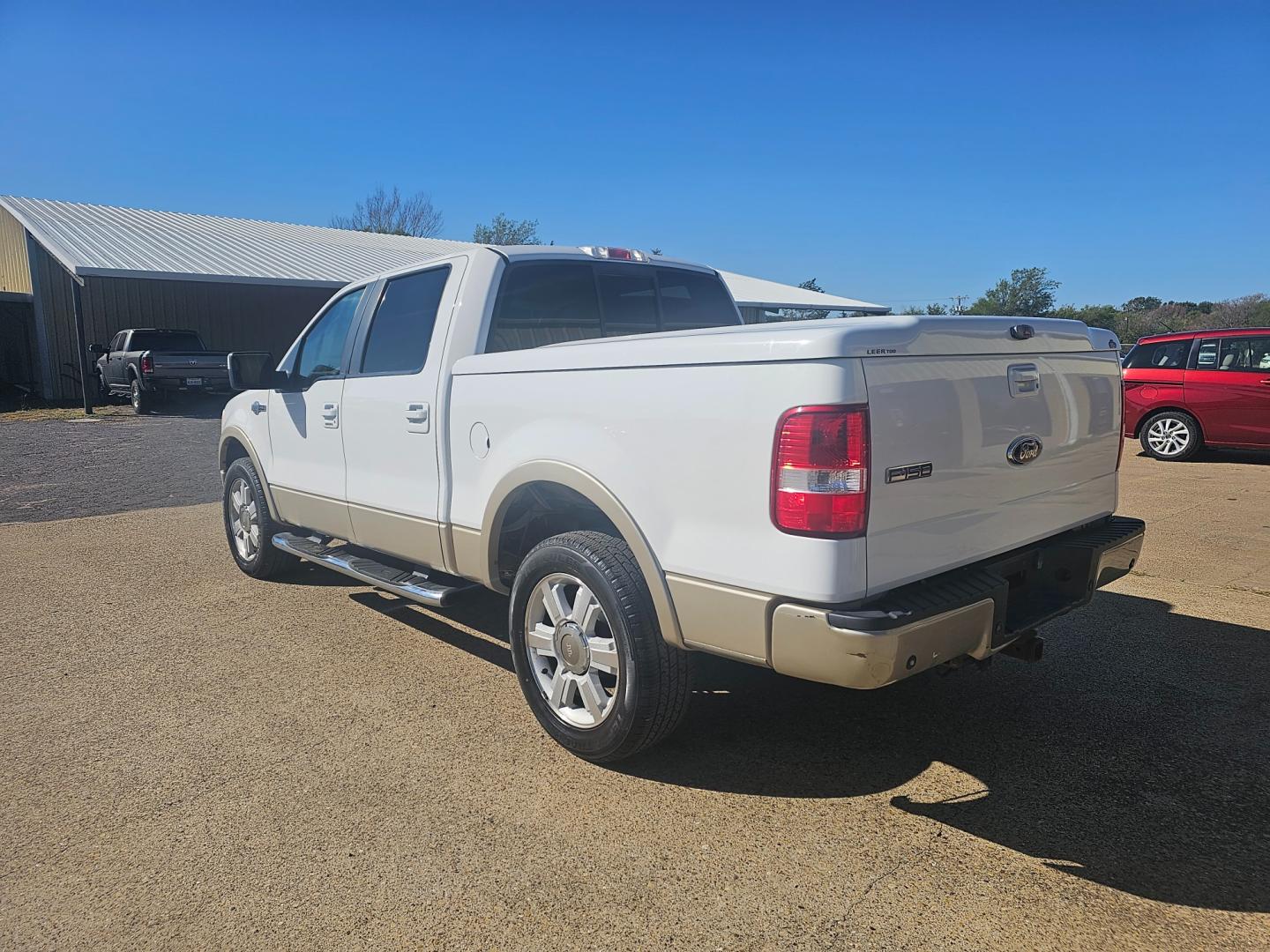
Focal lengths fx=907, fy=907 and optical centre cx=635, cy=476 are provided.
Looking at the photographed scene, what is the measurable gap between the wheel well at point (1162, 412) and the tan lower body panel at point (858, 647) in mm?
11145

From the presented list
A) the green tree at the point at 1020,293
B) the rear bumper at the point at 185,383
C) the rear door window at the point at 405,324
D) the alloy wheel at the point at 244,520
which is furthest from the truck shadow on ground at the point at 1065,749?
the green tree at the point at 1020,293

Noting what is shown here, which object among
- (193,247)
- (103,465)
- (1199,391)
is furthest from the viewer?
(193,247)

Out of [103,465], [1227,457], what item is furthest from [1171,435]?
[103,465]

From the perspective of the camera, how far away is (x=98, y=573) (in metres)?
6.48

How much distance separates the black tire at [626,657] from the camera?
124 inches

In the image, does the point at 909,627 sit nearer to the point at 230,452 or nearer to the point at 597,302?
the point at 597,302

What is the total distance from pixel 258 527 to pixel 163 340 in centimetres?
1696

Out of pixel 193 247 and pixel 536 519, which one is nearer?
pixel 536 519

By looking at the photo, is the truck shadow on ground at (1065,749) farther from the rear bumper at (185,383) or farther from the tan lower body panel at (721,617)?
the rear bumper at (185,383)

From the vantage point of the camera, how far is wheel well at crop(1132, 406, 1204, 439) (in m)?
11.9

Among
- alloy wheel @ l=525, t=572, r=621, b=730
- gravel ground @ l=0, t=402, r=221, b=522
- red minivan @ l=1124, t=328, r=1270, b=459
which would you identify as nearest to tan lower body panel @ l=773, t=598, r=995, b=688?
alloy wheel @ l=525, t=572, r=621, b=730

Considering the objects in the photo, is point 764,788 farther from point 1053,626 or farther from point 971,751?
point 1053,626

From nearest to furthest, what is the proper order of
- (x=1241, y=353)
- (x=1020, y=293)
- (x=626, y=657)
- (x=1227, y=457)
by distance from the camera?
(x=626, y=657) → (x=1241, y=353) → (x=1227, y=457) → (x=1020, y=293)

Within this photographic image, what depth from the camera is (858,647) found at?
2598 mm
